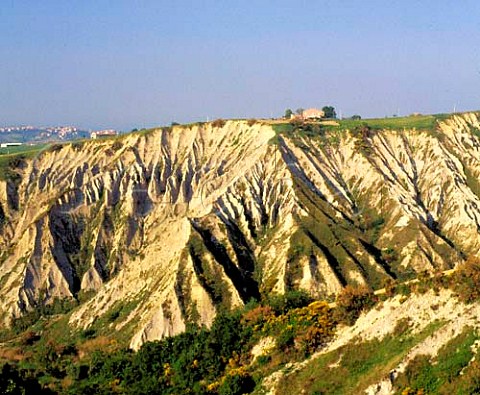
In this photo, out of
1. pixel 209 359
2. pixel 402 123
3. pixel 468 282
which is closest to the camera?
pixel 468 282

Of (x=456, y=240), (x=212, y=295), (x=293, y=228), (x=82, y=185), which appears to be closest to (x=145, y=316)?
(x=212, y=295)

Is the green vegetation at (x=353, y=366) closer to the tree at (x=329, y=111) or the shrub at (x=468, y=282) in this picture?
the shrub at (x=468, y=282)

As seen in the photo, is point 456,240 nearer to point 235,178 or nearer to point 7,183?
point 235,178

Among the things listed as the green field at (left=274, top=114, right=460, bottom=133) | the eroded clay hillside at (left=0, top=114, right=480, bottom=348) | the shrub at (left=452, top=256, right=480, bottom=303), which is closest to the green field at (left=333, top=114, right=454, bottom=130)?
the green field at (left=274, top=114, right=460, bottom=133)

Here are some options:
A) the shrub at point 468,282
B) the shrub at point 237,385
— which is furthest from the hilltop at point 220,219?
the shrub at point 468,282

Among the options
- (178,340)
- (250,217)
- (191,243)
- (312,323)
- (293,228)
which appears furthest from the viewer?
(250,217)

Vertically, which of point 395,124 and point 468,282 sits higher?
point 395,124

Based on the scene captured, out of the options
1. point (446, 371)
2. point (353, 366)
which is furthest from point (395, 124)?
point (446, 371)

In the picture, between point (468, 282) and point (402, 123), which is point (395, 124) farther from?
point (468, 282)
